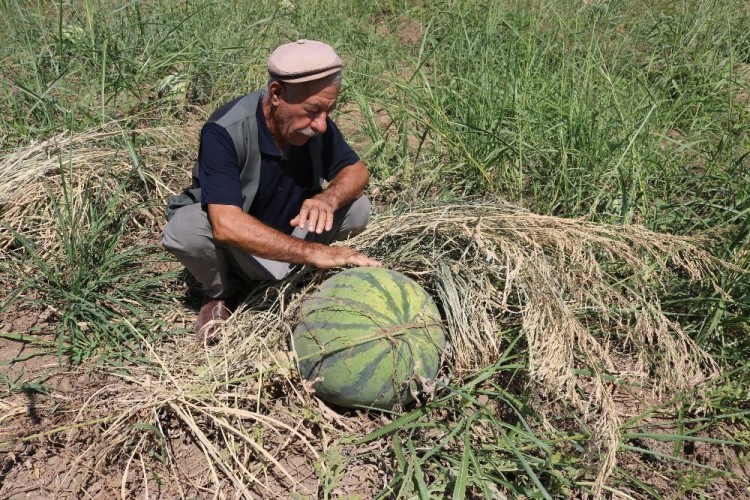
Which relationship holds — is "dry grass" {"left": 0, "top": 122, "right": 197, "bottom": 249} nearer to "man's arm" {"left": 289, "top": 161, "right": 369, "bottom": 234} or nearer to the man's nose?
"man's arm" {"left": 289, "top": 161, "right": 369, "bottom": 234}

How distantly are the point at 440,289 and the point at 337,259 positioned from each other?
425mm

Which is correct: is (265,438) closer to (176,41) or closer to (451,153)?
(451,153)

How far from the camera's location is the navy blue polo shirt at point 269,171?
263 cm

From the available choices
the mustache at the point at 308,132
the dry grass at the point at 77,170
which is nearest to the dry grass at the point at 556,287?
the mustache at the point at 308,132

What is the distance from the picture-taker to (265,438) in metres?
2.48

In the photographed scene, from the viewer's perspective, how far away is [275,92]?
103 inches

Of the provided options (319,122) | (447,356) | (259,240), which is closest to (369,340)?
(447,356)

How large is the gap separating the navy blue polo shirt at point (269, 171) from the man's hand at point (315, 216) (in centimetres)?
16

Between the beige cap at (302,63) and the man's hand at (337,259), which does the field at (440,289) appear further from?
the beige cap at (302,63)

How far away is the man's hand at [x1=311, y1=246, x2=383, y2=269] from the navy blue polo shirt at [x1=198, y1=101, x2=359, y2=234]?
0.36 meters

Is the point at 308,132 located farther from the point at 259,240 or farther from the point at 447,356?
the point at 447,356

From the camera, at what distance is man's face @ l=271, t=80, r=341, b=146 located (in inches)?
101

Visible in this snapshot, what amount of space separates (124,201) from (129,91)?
1040mm

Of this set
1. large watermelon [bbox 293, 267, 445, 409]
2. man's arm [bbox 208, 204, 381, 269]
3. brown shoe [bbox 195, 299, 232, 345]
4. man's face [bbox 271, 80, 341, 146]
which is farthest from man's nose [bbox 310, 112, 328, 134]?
brown shoe [bbox 195, 299, 232, 345]
